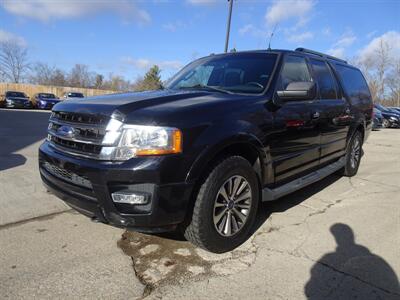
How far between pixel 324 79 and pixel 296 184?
5.88 ft

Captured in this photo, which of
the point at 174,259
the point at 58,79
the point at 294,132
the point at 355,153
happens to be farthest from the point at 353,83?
the point at 58,79

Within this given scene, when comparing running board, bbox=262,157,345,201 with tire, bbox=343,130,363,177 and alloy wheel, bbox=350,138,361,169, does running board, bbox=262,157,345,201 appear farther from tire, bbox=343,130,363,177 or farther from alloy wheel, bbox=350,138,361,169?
alloy wheel, bbox=350,138,361,169

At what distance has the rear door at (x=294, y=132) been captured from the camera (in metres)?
4.02

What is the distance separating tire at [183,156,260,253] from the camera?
3.19 meters

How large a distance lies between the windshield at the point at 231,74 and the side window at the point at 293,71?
0.17 m

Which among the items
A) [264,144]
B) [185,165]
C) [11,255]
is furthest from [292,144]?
[11,255]

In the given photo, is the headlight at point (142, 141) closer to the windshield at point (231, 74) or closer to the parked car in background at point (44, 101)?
the windshield at point (231, 74)

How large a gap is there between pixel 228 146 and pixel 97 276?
1578 millimetres

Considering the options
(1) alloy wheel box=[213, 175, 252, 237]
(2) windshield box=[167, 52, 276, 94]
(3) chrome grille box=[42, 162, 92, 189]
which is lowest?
(1) alloy wheel box=[213, 175, 252, 237]

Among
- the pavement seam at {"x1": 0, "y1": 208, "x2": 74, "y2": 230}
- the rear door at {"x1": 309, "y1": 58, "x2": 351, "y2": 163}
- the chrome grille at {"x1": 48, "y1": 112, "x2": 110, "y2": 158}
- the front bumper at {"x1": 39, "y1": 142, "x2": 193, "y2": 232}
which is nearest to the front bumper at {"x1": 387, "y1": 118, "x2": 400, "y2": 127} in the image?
the rear door at {"x1": 309, "y1": 58, "x2": 351, "y2": 163}

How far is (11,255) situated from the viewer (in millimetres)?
3340

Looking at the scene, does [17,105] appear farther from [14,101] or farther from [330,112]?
[330,112]

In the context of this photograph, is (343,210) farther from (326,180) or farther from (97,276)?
(97,276)

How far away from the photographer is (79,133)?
3.22m
